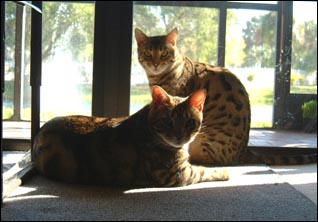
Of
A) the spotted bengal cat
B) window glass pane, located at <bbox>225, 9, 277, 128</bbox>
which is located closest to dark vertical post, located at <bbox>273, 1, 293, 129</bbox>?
window glass pane, located at <bbox>225, 9, 277, 128</bbox>

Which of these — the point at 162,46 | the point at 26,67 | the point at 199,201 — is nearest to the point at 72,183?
the point at 199,201

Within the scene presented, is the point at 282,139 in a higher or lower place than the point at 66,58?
lower

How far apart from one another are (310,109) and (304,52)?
1.22 feet

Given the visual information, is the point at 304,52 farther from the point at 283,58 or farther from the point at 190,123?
the point at 190,123

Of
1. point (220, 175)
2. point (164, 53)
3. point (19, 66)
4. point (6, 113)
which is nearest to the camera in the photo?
point (6, 113)

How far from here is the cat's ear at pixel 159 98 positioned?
1829mm

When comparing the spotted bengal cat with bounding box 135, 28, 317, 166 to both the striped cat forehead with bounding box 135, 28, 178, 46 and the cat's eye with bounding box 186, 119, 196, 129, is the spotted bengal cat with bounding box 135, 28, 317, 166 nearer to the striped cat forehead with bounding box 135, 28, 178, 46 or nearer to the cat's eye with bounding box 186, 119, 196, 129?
the striped cat forehead with bounding box 135, 28, 178, 46

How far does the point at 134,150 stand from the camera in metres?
1.83

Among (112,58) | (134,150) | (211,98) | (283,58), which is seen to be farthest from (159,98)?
(283,58)

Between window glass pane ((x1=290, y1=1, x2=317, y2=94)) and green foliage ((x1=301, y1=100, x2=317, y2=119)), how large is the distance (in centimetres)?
8

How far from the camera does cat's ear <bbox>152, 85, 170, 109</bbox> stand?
1829 mm

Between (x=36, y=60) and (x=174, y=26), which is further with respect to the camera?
(x=174, y=26)

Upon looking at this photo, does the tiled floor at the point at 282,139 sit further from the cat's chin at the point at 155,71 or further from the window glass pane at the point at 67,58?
the window glass pane at the point at 67,58

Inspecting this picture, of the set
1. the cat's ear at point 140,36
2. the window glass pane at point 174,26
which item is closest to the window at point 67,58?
the window glass pane at point 174,26
